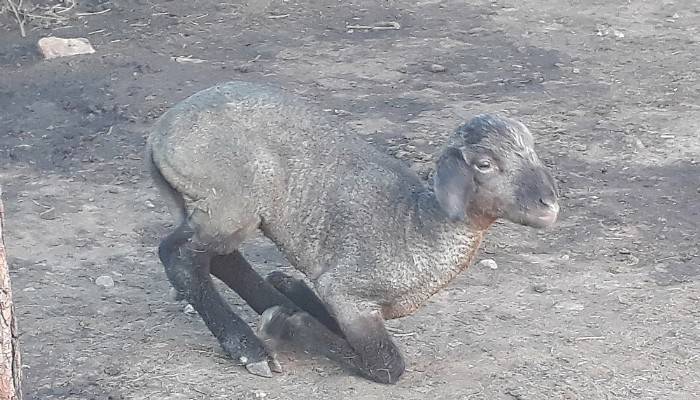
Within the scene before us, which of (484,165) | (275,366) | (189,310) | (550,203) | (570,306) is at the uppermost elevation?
(484,165)

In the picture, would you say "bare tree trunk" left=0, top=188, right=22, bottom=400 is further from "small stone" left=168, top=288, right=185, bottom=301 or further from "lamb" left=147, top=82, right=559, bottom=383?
"small stone" left=168, top=288, right=185, bottom=301

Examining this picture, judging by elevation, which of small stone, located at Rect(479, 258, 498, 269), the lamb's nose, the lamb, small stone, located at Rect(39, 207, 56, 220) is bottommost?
small stone, located at Rect(39, 207, 56, 220)

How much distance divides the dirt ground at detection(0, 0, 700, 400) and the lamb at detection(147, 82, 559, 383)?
14.4 inches

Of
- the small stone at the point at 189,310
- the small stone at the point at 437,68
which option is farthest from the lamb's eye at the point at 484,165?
the small stone at the point at 437,68

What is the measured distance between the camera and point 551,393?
520cm

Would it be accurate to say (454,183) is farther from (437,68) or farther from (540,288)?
(437,68)

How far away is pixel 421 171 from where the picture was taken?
7.85 m

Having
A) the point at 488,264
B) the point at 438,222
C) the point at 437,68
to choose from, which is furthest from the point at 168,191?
the point at 437,68

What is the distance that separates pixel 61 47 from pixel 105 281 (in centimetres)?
431

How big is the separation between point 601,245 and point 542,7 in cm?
519

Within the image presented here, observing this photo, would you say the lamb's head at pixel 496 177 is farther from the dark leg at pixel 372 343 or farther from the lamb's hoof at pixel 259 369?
the lamb's hoof at pixel 259 369

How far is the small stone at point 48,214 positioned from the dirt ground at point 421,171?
17mm

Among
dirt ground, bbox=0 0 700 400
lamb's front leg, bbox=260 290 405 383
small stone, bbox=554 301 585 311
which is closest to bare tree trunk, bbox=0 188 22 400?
dirt ground, bbox=0 0 700 400

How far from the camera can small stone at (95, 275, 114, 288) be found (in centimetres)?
632
